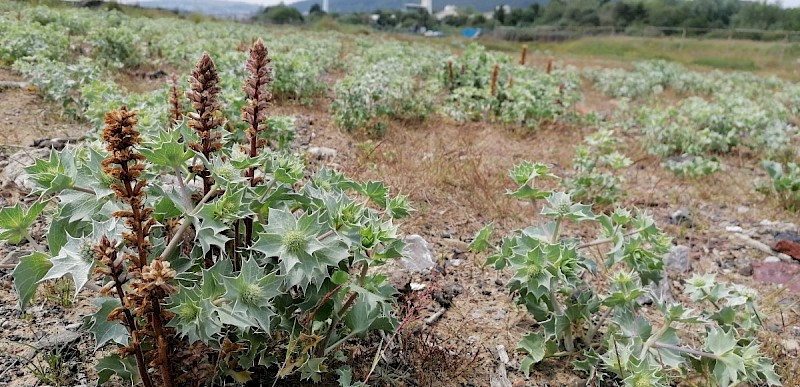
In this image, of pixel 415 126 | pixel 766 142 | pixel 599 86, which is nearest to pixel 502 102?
pixel 415 126

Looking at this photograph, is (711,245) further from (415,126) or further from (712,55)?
(712,55)

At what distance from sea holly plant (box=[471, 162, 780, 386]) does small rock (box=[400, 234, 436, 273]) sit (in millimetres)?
555

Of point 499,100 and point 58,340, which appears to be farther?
point 499,100

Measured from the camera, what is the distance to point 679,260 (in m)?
3.81

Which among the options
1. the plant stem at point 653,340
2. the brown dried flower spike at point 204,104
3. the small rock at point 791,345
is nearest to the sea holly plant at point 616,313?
the plant stem at point 653,340

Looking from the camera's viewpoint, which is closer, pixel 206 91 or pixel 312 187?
pixel 206 91

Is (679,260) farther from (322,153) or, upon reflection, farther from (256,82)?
(256,82)

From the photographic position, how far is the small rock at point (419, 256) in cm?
303

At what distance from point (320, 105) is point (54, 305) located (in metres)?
4.97

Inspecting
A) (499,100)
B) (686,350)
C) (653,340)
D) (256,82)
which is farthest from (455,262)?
(499,100)

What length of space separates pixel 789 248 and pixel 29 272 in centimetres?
469

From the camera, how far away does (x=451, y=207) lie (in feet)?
13.4

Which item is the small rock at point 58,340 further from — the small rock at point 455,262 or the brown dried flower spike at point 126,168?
the small rock at point 455,262

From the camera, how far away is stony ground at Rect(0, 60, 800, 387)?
2191mm
